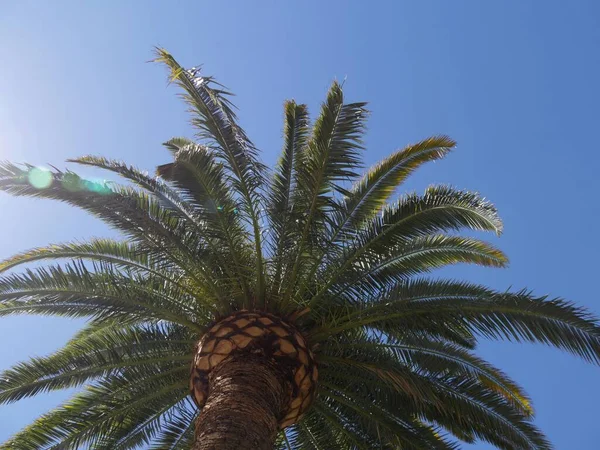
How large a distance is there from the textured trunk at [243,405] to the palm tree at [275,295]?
1.69ft

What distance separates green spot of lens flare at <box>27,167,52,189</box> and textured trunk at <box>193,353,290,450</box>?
3315 mm

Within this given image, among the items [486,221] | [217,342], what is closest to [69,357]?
[217,342]

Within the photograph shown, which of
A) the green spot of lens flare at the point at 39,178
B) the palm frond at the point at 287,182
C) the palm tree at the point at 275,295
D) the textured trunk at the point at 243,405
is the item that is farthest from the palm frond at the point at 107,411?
the green spot of lens flare at the point at 39,178

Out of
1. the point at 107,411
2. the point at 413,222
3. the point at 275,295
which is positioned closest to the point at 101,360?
the point at 107,411

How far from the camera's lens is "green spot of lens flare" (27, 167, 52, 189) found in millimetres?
8742

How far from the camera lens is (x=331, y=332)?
890cm

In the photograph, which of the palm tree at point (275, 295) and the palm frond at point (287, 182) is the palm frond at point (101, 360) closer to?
the palm tree at point (275, 295)

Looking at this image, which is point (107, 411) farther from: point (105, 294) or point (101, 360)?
point (105, 294)

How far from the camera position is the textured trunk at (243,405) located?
6.42 m

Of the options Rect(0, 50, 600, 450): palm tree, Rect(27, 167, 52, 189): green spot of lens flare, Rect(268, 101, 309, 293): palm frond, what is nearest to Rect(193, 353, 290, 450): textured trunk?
Rect(0, 50, 600, 450): palm tree

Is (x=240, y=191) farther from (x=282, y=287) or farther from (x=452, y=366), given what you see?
(x=452, y=366)

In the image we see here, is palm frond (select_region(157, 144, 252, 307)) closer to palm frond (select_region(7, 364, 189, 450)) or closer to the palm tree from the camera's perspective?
the palm tree

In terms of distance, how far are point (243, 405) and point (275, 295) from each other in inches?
90.4

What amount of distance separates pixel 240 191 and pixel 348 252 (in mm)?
1720
